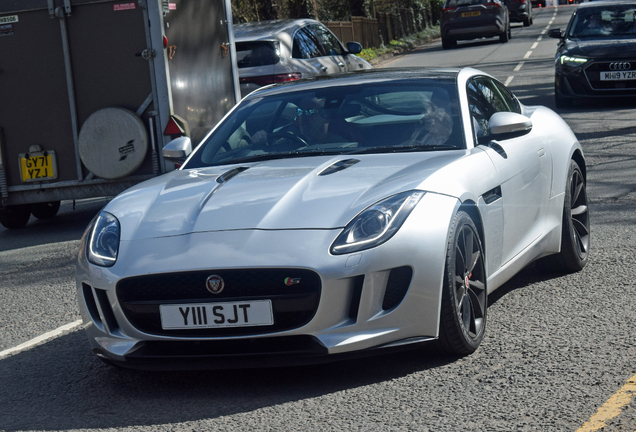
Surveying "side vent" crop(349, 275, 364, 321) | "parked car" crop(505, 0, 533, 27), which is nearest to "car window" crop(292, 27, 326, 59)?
"side vent" crop(349, 275, 364, 321)

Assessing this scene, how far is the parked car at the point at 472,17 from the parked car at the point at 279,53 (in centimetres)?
1955

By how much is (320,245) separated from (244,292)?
14.4 inches

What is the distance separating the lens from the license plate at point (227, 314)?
367 centimetres

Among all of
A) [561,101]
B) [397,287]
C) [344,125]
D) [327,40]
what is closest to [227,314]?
[397,287]

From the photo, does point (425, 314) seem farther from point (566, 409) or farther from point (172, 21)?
point (172, 21)

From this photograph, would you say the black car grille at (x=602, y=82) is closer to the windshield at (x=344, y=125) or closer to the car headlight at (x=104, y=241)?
the windshield at (x=344, y=125)

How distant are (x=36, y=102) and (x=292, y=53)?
4338mm

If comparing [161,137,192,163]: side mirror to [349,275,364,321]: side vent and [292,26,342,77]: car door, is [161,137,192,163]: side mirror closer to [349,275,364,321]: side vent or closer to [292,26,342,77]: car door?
[349,275,364,321]: side vent

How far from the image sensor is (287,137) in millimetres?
5043

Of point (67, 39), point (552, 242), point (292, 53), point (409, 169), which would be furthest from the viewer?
point (292, 53)

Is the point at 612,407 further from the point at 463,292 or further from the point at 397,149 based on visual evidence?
the point at 397,149

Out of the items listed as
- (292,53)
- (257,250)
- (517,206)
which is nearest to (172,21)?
(292,53)

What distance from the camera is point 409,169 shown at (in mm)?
4250

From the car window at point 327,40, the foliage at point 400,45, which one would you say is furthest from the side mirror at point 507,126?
the foliage at point 400,45
